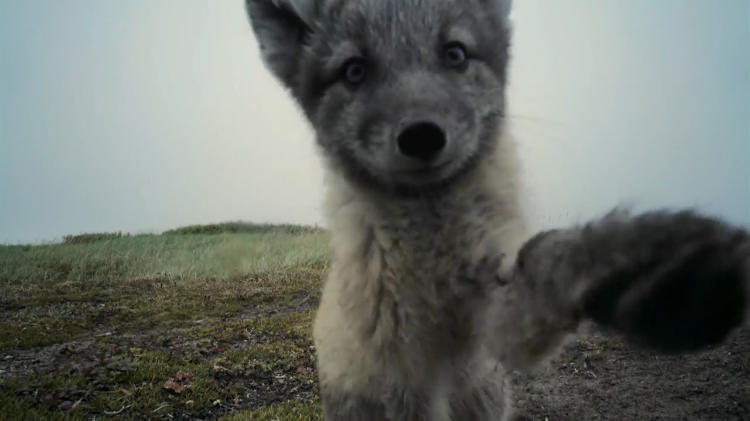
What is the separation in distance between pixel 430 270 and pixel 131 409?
3.74 feet

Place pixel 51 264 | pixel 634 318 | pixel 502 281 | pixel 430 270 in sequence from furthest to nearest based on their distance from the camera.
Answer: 1. pixel 51 264
2. pixel 430 270
3. pixel 502 281
4. pixel 634 318

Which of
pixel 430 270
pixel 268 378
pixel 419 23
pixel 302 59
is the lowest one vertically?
pixel 268 378

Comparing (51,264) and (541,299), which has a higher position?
(541,299)

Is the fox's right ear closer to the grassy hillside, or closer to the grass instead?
the grassy hillside

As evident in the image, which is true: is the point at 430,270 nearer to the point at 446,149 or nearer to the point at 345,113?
the point at 446,149

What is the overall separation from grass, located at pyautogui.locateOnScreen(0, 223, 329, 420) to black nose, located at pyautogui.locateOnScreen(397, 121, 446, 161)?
1.17 meters

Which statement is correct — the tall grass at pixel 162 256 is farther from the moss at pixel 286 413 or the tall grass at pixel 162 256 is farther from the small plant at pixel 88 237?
the moss at pixel 286 413

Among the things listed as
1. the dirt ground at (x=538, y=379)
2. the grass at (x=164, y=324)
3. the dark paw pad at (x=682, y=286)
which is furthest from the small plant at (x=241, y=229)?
the dark paw pad at (x=682, y=286)

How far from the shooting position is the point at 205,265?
8.00ft

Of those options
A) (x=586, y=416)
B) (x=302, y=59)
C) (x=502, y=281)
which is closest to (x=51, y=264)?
(x=302, y=59)

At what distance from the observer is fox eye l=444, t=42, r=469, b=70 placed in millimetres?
1303

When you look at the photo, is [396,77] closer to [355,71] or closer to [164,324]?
[355,71]

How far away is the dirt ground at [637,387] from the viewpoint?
197cm

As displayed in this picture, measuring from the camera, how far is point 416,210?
1324mm
